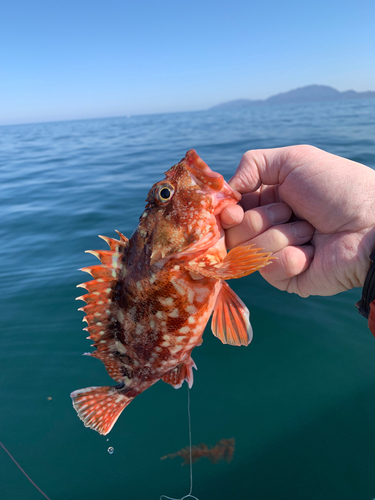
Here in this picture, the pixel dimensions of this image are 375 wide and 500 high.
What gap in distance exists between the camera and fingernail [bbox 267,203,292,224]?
304 centimetres

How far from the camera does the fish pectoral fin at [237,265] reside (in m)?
2.24

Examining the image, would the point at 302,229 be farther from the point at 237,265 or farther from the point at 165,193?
the point at 165,193

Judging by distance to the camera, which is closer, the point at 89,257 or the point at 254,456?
the point at 254,456

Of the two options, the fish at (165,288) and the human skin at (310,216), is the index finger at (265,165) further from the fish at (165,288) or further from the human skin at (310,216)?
the fish at (165,288)

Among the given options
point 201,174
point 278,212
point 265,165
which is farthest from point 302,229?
point 201,174

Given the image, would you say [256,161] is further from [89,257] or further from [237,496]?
[89,257]

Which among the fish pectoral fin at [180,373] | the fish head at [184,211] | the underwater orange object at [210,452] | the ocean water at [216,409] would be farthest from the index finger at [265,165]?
the underwater orange object at [210,452]

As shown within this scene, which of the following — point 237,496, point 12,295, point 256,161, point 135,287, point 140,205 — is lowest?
point 237,496

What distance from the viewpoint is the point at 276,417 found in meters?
3.84

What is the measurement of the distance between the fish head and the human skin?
0.28 m

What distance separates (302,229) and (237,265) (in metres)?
1.12

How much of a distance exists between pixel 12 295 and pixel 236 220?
5.59 metres

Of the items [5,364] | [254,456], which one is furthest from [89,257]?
[254,456]

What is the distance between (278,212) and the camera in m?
3.05
